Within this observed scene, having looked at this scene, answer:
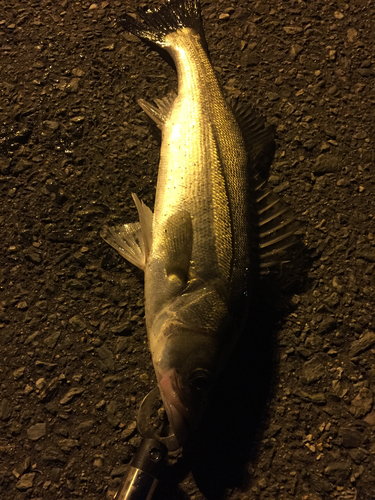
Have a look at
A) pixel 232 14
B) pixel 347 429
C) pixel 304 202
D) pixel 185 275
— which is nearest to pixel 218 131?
pixel 304 202

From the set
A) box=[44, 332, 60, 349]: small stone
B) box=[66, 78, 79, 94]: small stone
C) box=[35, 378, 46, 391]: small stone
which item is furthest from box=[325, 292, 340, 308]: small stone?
box=[66, 78, 79, 94]: small stone

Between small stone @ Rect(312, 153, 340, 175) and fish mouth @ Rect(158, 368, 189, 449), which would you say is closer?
fish mouth @ Rect(158, 368, 189, 449)

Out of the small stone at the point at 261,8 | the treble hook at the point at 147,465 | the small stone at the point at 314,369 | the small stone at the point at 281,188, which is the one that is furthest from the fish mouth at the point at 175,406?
the small stone at the point at 261,8

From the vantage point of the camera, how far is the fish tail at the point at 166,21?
2494 mm

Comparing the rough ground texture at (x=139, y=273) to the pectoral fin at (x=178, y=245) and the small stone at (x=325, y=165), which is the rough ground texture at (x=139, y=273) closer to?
the small stone at (x=325, y=165)

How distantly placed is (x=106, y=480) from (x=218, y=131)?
7.18 feet

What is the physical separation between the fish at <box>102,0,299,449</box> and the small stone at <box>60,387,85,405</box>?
611mm

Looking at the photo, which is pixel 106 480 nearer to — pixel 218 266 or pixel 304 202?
pixel 218 266

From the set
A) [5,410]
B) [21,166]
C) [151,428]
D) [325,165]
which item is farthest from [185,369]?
[21,166]

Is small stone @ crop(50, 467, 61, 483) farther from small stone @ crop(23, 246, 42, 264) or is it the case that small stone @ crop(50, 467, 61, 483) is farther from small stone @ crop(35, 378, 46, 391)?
small stone @ crop(23, 246, 42, 264)

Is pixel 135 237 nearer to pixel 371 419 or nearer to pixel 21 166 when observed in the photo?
pixel 21 166

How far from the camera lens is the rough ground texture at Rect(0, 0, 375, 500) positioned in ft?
5.99

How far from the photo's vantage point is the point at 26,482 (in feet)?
5.92

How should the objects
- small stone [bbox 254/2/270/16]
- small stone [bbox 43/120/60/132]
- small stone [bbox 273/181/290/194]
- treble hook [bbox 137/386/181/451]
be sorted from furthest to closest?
small stone [bbox 254/2/270/16] → small stone [bbox 43/120/60/132] → small stone [bbox 273/181/290/194] → treble hook [bbox 137/386/181/451]
